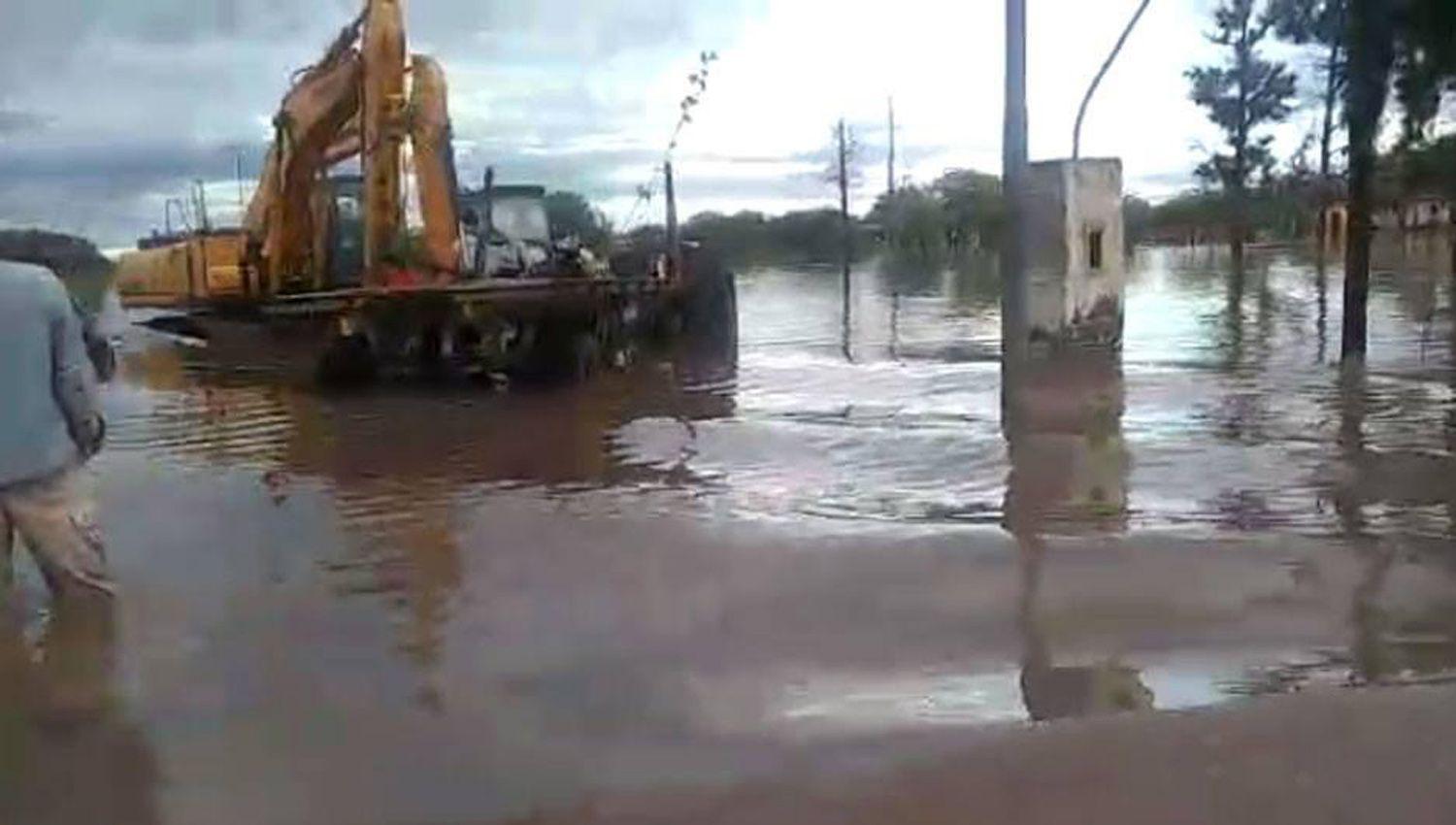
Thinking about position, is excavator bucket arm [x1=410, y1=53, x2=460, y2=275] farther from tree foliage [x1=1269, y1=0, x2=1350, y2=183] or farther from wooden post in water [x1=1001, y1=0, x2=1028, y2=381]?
tree foliage [x1=1269, y1=0, x2=1350, y2=183]

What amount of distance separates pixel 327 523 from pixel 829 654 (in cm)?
423

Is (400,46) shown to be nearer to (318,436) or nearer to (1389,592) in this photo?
(318,436)

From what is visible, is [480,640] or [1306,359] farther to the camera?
[1306,359]

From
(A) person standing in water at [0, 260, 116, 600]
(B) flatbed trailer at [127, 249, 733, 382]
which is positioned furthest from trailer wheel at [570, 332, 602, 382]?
(A) person standing in water at [0, 260, 116, 600]

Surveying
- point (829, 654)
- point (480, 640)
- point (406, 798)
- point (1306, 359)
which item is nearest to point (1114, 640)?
point (829, 654)

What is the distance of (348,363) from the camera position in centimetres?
1972

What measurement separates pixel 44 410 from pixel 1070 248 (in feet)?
40.5

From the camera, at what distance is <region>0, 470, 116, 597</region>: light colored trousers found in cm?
693

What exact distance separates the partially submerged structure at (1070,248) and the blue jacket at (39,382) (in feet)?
39.2

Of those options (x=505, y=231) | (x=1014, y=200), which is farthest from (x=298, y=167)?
(x=1014, y=200)

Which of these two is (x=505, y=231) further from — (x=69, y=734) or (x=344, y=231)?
(x=69, y=734)

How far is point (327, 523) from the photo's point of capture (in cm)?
1025

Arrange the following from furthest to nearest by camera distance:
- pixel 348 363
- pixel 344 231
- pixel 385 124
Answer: pixel 344 231 → pixel 385 124 → pixel 348 363

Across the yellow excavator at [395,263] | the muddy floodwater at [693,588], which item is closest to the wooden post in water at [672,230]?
Result: the yellow excavator at [395,263]
